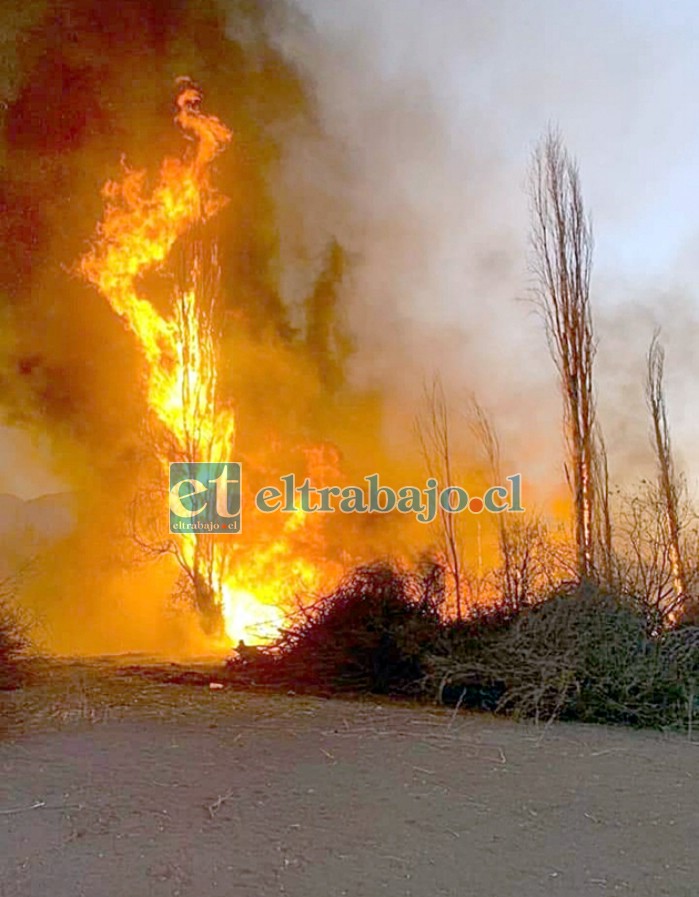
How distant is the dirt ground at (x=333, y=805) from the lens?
3.28 m

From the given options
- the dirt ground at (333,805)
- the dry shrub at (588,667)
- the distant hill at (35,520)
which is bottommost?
the dirt ground at (333,805)

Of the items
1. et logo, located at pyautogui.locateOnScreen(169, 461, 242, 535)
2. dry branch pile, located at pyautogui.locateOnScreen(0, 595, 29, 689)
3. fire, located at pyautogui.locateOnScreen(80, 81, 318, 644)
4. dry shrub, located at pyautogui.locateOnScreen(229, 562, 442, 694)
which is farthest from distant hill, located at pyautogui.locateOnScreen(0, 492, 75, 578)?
dry shrub, located at pyautogui.locateOnScreen(229, 562, 442, 694)

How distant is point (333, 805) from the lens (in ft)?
13.8

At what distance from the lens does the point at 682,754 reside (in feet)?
18.5

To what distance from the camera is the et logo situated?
13.5 meters

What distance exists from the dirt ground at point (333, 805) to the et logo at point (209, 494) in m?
6.77

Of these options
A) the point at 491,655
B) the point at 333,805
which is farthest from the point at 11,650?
the point at 333,805

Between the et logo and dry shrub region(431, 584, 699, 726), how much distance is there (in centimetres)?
691

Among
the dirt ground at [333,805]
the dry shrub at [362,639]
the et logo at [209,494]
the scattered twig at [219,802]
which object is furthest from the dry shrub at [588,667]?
the et logo at [209,494]

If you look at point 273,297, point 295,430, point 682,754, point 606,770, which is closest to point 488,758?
point 606,770

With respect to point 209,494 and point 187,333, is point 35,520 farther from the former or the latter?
point 187,333

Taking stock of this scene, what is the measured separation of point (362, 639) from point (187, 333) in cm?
733

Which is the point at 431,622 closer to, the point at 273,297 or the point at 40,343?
the point at 273,297

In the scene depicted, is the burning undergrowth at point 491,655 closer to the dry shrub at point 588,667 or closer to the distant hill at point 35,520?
the dry shrub at point 588,667
